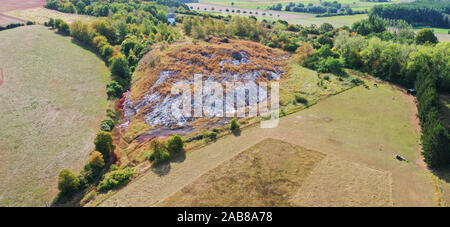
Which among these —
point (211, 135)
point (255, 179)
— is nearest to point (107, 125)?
point (211, 135)

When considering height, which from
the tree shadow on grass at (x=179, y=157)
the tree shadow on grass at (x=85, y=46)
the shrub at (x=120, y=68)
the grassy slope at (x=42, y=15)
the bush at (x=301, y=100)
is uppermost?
the grassy slope at (x=42, y=15)

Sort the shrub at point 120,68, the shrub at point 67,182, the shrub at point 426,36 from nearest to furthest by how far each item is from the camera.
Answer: the shrub at point 67,182
the shrub at point 120,68
the shrub at point 426,36

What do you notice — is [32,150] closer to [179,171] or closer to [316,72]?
[179,171]

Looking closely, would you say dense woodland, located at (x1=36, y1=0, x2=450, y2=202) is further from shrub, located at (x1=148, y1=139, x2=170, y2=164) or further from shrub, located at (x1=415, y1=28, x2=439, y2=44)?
shrub, located at (x1=148, y1=139, x2=170, y2=164)

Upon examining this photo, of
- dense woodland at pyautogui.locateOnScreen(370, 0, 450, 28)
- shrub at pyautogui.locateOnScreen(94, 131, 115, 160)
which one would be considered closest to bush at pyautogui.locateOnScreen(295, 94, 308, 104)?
shrub at pyautogui.locateOnScreen(94, 131, 115, 160)

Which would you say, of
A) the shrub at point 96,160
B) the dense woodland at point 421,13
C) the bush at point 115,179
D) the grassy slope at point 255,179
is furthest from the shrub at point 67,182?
the dense woodland at point 421,13

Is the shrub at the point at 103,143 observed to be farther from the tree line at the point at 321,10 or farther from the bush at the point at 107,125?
the tree line at the point at 321,10
